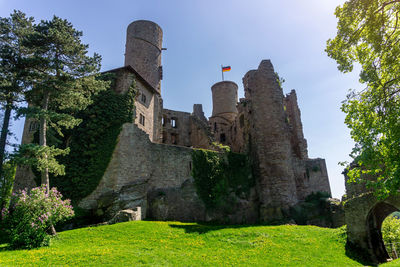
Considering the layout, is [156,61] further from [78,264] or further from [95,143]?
[78,264]

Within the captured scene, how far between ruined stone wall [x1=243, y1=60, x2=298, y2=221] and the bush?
56.9 feet

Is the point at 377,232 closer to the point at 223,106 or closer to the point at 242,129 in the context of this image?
the point at 242,129

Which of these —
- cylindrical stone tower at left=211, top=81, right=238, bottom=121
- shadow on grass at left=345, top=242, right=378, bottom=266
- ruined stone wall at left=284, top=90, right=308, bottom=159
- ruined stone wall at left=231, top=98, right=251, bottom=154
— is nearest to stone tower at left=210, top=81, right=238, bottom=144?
cylindrical stone tower at left=211, top=81, right=238, bottom=121

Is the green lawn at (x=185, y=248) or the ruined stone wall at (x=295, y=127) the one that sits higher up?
the ruined stone wall at (x=295, y=127)

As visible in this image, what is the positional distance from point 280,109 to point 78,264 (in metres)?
23.6

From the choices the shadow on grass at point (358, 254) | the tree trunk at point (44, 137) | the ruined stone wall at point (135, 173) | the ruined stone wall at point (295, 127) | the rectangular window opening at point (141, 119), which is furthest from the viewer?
the ruined stone wall at point (295, 127)

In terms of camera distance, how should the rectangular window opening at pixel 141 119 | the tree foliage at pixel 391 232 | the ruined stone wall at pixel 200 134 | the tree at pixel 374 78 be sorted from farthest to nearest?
the ruined stone wall at pixel 200 134
the rectangular window opening at pixel 141 119
the tree foliage at pixel 391 232
the tree at pixel 374 78

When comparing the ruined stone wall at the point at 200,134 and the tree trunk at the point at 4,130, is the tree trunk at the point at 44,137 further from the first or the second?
the ruined stone wall at the point at 200,134

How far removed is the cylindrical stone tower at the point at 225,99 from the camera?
44969 mm

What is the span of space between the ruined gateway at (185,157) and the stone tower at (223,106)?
11.6 feet

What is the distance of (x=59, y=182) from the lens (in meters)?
19.6

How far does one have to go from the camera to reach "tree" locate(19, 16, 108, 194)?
15992 millimetres

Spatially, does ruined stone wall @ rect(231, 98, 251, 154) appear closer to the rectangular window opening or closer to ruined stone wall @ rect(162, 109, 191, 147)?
ruined stone wall @ rect(162, 109, 191, 147)

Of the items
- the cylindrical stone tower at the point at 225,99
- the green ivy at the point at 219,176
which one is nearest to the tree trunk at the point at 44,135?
the green ivy at the point at 219,176
